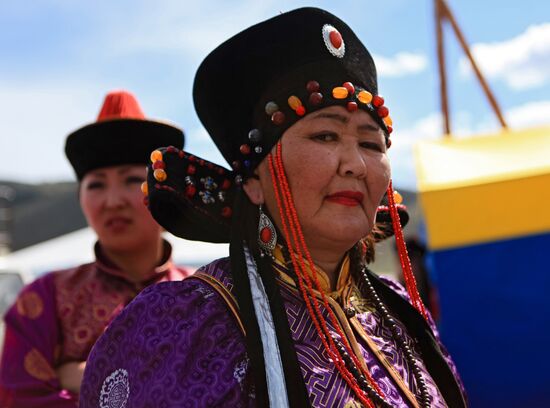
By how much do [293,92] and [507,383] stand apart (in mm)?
3308

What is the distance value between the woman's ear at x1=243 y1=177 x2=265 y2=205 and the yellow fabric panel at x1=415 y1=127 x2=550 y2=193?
2765 mm

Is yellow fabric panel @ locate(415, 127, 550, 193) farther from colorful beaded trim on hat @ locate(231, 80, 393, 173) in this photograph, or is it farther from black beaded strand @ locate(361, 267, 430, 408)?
colorful beaded trim on hat @ locate(231, 80, 393, 173)

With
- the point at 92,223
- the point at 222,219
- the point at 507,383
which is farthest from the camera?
the point at 507,383

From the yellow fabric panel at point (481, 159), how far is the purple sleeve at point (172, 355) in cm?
303

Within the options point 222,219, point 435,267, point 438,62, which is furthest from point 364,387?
point 438,62

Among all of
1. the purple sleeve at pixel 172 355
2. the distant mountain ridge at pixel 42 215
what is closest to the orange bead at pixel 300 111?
the purple sleeve at pixel 172 355

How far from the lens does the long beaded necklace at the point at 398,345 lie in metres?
1.60

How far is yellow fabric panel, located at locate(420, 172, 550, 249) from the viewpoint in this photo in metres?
4.27

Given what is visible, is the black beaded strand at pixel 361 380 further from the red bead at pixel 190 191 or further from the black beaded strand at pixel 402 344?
the red bead at pixel 190 191

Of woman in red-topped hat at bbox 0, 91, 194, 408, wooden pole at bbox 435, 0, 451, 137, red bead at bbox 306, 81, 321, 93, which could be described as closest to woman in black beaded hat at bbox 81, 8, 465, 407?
red bead at bbox 306, 81, 321, 93

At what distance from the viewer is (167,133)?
2982 millimetres

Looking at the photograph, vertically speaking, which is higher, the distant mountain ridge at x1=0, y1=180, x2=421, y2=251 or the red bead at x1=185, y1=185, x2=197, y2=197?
the red bead at x1=185, y1=185, x2=197, y2=197

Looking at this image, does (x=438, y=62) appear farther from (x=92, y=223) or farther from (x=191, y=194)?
(x=191, y=194)

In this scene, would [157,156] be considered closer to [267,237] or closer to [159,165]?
[159,165]
